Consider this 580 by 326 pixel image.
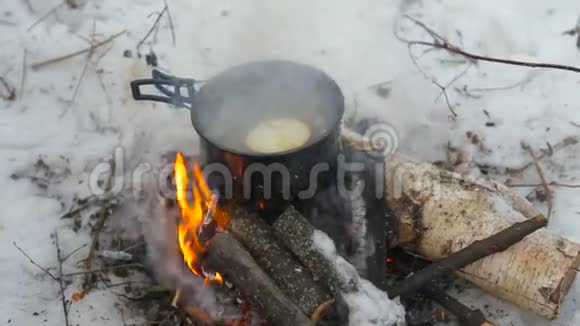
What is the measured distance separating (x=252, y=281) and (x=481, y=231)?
1.01 metres

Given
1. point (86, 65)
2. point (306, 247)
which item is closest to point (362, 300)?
point (306, 247)

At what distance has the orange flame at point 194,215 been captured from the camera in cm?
258

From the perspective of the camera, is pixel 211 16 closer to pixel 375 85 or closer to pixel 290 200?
pixel 375 85

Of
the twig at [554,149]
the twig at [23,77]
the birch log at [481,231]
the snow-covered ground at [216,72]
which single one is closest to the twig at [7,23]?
the snow-covered ground at [216,72]

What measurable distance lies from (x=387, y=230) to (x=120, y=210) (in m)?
1.31

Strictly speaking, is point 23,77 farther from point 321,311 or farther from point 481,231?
point 481,231

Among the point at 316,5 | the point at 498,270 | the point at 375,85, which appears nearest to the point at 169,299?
the point at 498,270

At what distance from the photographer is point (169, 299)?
2.68 metres

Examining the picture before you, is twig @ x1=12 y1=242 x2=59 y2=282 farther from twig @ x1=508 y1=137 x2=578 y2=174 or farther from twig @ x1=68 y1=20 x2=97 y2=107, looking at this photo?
twig @ x1=508 y1=137 x2=578 y2=174

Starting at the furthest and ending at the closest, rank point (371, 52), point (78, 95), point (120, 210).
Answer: point (371, 52) < point (78, 95) < point (120, 210)

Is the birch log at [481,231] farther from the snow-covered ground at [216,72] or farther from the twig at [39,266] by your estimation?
the twig at [39,266]

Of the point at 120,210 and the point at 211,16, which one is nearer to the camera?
the point at 120,210

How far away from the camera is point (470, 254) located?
8.29 ft

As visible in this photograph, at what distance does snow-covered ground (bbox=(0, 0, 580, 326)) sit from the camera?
2.91 m
